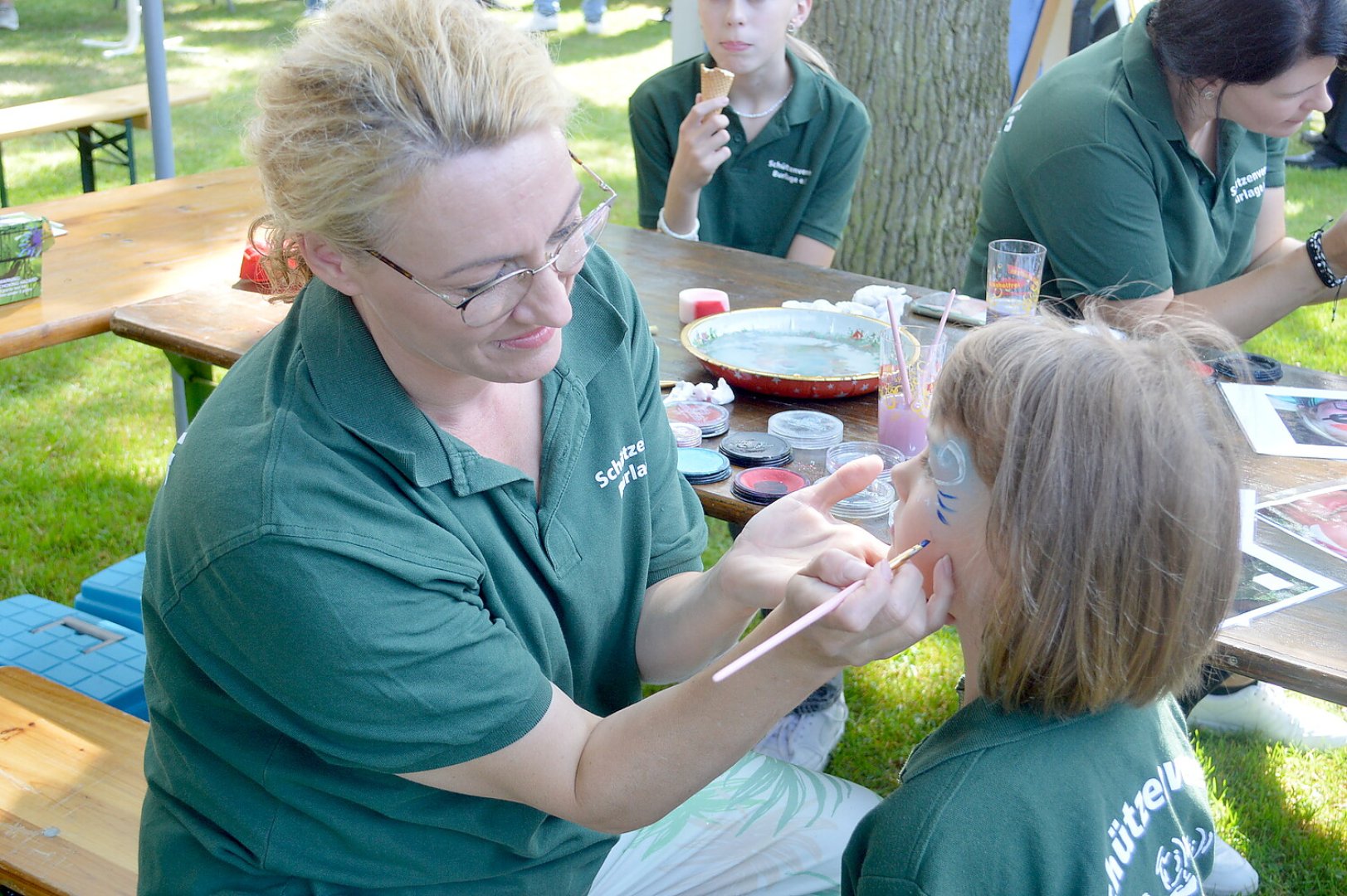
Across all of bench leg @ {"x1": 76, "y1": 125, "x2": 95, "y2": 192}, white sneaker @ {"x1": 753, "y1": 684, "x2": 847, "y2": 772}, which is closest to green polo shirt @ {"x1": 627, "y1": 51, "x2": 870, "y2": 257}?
white sneaker @ {"x1": 753, "y1": 684, "x2": 847, "y2": 772}

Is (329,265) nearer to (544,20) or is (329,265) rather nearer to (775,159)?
(775,159)

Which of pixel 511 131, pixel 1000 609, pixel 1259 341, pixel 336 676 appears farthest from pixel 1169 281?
pixel 1259 341

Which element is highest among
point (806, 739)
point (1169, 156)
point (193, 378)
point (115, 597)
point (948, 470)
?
point (1169, 156)

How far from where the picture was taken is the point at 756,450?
235 cm

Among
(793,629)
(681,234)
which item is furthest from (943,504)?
(681,234)

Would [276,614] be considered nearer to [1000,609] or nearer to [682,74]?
[1000,609]

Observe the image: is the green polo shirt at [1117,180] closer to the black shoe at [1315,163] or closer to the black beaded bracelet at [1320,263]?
the black beaded bracelet at [1320,263]

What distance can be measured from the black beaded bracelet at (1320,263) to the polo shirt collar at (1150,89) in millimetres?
416

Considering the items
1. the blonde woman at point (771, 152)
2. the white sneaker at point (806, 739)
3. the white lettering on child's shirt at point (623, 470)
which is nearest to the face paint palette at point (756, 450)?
the white lettering on child's shirt at point (623, 470)

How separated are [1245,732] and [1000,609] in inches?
92.2

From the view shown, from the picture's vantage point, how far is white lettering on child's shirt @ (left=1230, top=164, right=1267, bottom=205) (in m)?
3.29

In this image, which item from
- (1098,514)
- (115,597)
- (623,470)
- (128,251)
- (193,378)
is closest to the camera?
(1098,514)

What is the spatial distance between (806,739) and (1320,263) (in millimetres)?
1781

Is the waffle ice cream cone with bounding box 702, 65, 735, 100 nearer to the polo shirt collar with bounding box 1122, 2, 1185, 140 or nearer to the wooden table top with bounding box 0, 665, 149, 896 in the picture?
the polo shirt collar with bounding box 1122, 2, 1185, 140
